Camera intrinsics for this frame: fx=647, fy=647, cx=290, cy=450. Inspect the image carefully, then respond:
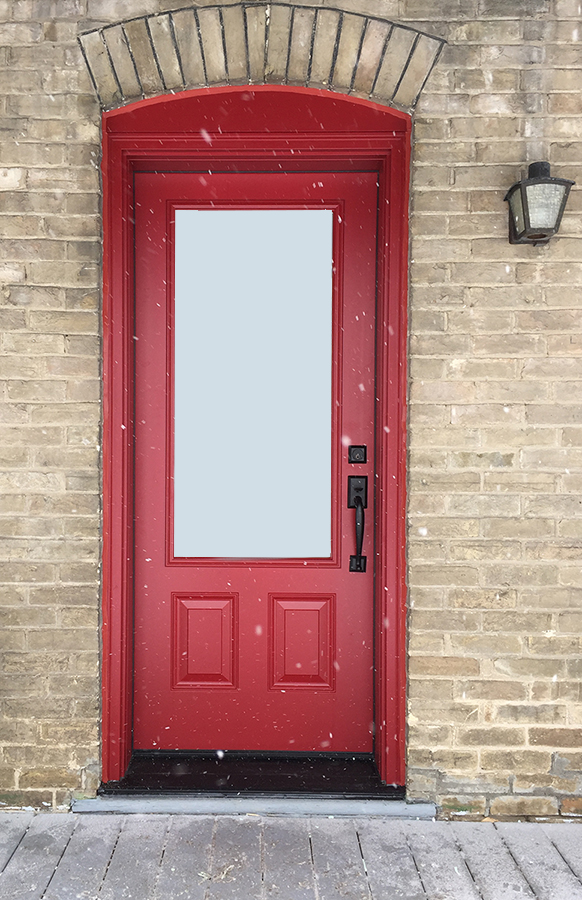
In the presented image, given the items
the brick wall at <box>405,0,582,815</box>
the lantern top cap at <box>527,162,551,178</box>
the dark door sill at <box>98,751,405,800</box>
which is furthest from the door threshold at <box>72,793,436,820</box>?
the lantern top cap at <box>527,162,551,178</box>

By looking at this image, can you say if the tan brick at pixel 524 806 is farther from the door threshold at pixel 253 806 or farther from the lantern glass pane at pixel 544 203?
the lantern glass pane at pixel 544 203

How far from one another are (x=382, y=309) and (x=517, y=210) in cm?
65

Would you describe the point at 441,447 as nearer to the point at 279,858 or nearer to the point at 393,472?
the point at 393,472

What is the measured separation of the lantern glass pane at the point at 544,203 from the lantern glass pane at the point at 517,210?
4cm

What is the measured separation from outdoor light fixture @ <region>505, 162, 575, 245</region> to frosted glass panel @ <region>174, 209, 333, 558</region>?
851 mm

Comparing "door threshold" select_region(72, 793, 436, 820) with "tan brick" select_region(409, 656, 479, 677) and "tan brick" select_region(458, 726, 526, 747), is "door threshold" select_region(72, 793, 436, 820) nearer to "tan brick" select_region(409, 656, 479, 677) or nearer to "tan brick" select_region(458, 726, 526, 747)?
"tan brick" select_region(458, 726, 526, 747)

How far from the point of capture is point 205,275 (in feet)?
9.68

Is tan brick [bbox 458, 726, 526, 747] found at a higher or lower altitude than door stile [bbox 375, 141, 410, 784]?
lower

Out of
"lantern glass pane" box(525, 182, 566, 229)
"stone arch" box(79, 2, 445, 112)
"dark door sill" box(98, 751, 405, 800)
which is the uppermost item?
"stone arch" box(79, 2, 445, 112)

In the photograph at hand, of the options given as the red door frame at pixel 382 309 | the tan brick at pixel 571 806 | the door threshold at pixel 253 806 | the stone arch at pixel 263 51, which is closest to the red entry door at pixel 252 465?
the red door frame at pixel 382 309

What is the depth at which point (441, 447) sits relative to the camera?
8.60 feet

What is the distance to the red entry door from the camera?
293cm

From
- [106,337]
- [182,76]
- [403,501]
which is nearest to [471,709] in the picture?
[403,501]

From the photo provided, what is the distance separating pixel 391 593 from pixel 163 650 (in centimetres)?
107
